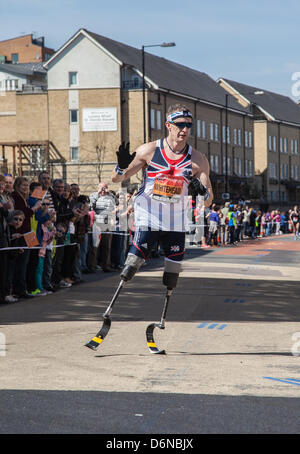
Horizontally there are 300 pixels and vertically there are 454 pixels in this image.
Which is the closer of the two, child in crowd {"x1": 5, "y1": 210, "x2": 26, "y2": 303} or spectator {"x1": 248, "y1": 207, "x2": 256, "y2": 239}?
child in crowd {"x1": 5, "y1": 210, "x2": 26, "y2": 303}

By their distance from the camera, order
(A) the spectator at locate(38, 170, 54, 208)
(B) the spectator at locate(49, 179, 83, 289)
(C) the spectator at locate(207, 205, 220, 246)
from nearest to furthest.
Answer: (A) the spectator at locate(38, 170, 54, 208), (B) the spectator at locate(49, 179, 83, 289), (C) the spectator at locate(207, 205, 220, 246)

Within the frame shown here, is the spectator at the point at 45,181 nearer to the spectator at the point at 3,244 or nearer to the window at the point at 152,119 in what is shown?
the spectator at the point at 3,244

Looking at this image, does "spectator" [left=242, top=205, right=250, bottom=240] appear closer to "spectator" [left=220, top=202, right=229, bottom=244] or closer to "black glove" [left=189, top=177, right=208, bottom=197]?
"spectator" [left=220, top=202, right=229, bottom=244]

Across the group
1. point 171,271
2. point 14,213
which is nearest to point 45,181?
point 14,213

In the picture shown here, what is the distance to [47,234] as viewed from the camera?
1374cm

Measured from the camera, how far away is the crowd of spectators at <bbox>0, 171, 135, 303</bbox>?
488 inches

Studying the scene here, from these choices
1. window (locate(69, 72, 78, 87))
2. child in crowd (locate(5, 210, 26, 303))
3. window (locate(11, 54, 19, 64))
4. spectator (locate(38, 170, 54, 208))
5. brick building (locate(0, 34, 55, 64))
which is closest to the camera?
child in crowd (locate(5, 210, 26, 303))

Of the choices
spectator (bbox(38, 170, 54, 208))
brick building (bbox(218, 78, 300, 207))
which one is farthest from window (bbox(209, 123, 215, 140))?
spectator (bbox(38, 170, 54, 208))

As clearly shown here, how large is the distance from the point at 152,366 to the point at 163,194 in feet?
5.97

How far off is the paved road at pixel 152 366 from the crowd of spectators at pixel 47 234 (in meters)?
0.53

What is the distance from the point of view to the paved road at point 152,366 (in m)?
5.02

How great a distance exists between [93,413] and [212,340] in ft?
11.5

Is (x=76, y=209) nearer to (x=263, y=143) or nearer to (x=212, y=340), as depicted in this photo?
(x=212, y=340)

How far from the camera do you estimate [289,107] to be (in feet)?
367
